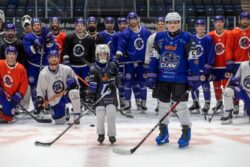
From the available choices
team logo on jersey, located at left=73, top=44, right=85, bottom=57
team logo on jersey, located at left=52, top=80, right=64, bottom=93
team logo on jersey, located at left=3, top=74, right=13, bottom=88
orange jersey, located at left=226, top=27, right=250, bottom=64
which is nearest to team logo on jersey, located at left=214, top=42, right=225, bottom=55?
orange jersey, located at left=226, top=27, right=250, bottom=64

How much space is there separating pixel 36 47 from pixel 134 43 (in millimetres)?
1120

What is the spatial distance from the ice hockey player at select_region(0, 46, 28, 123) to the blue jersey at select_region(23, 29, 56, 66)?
428mm

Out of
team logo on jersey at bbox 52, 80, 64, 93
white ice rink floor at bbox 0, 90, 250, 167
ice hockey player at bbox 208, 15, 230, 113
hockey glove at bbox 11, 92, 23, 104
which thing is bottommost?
white ice rink floor at bbox 0, 90, 250, 167

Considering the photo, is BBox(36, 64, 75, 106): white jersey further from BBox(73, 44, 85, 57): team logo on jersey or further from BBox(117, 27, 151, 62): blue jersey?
BBox(117, 27, 151, 62): blue jersey

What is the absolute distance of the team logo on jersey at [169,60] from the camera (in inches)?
138

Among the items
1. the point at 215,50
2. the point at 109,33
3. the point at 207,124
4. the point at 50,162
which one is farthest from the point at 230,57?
the point at 50,162

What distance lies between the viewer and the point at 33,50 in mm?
5180

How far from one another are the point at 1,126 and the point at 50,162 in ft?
5.76

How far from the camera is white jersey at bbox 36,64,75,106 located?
15.1ft

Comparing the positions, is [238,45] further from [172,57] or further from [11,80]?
[11,80]

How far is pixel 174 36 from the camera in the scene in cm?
352

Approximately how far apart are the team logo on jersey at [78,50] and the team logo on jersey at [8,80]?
89 centimetres

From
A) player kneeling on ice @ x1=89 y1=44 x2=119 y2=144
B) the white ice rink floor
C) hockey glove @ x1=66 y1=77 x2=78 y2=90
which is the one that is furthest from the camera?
hockey glove @ x1=66 y1=77 x2=78 y2=90

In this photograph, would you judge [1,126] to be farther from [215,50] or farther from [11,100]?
[215,50]
